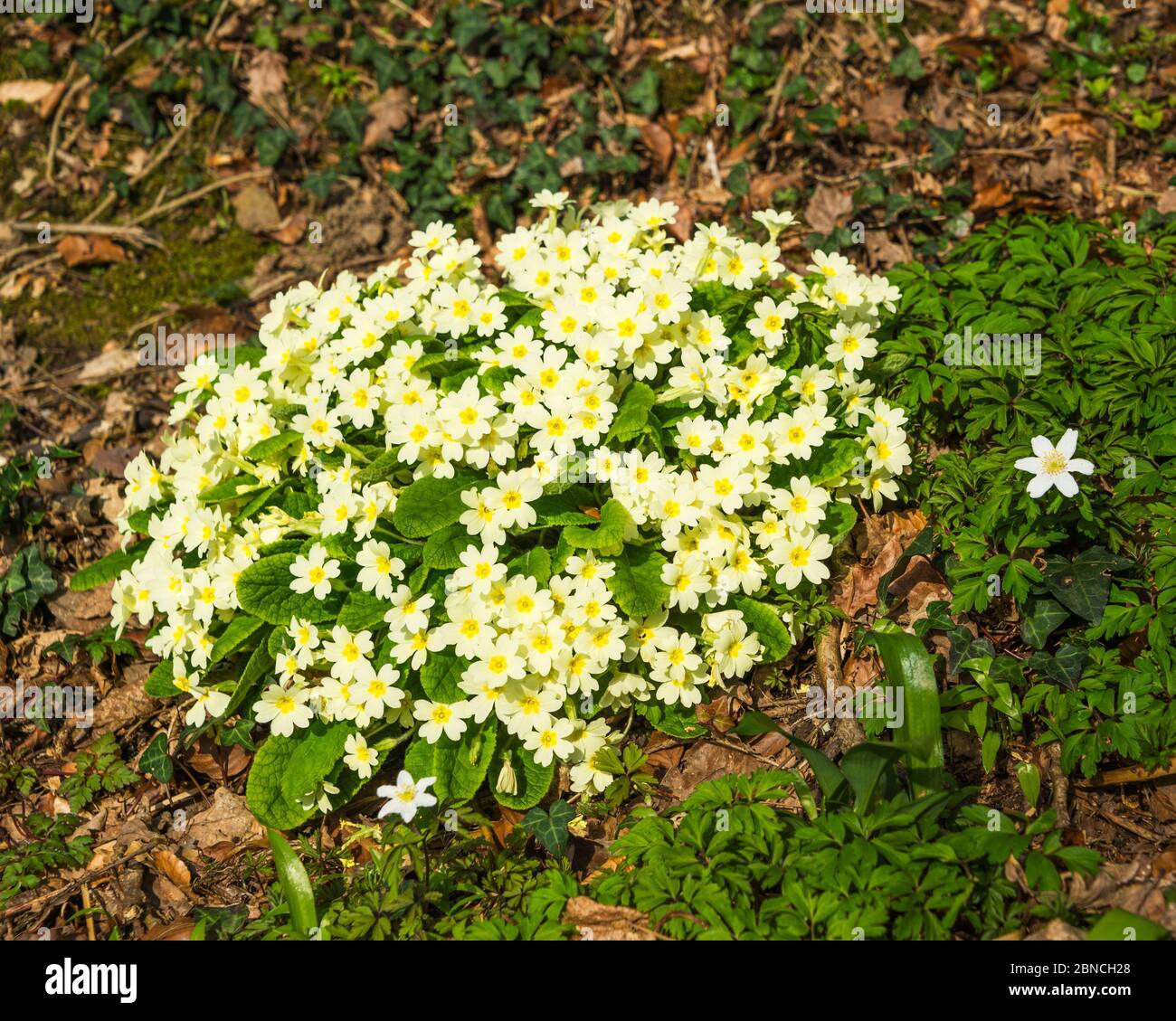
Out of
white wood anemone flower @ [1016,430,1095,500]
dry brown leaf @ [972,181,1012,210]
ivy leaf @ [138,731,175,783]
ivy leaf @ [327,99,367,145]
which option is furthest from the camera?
ivy leaf @ [327,99,367,145]

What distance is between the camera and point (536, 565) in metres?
3.94

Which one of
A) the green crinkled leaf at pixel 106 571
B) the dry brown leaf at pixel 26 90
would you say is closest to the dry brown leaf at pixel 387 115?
the dry brown leaf at pixel 26 90

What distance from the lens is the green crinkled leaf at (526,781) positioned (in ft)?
13.1

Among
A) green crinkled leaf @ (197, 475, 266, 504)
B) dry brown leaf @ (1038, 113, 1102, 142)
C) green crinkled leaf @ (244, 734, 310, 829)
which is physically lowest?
green crinkled leaf @ (244, 734, 310, 829)

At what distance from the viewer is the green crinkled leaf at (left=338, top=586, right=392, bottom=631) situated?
4.02 meters

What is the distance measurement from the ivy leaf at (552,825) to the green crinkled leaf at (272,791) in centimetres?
96

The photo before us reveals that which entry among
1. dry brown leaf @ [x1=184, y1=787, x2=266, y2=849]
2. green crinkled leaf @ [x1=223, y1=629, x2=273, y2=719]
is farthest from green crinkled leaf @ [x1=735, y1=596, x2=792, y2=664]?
dry brown leaf @ [x1=184, y1=787, x2=266, y2=849]

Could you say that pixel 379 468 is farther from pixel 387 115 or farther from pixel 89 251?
pixel 89 251

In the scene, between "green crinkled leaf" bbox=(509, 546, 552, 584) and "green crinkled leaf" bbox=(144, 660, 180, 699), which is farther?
"green crinkled leaf" bbox=(144, 660, 180, 699)

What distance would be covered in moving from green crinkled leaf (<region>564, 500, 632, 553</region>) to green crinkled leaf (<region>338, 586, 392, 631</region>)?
81 cm

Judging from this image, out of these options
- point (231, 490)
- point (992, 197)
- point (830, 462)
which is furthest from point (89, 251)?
point (992, 197)

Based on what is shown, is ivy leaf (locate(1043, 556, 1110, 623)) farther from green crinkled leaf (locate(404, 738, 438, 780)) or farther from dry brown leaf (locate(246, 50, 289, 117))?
dry brown leaf (locate(246, 50, 289, 117))

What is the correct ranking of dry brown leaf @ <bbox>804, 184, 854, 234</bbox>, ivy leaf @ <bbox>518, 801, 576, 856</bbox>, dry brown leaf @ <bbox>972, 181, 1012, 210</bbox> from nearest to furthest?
ivy leaf @ <bbox>518, 801, 576, 856</bbox>
dry brown leaf @ <bbox>972, 181, 1012, 210</bbox>
dry brown leaf @ <bbox>804, 184, 854, 234</bbox>

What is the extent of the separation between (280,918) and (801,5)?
6572 mm
